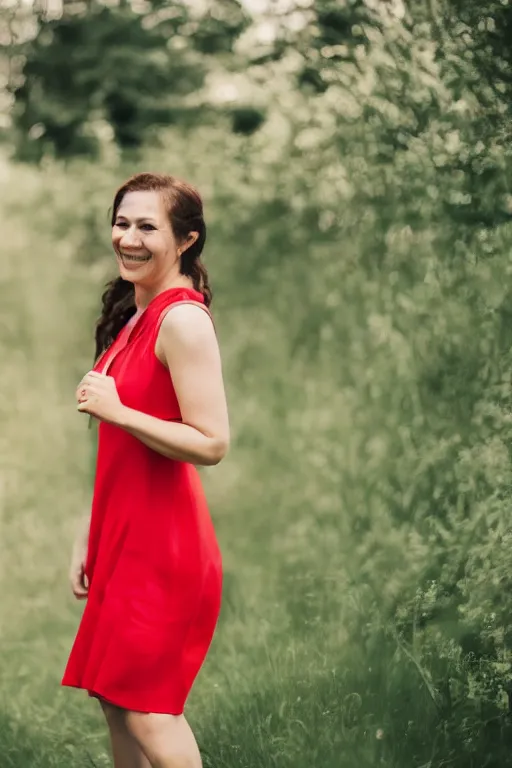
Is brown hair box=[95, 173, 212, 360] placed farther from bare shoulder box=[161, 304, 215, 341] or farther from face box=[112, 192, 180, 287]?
bare shoulder box=[161, 304, 215, 341]

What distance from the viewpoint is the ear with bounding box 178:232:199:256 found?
8.51 ft

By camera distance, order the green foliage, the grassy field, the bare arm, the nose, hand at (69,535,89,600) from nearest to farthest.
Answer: the bare arm < the nose < hand at (69,535,89,600) < the grassy field < the green foliage

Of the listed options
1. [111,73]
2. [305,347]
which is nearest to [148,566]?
[305,347]

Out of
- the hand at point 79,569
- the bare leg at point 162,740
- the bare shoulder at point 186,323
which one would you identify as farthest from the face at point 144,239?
the bare leg at point 162,740

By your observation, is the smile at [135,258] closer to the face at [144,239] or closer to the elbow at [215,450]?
the face at [144,239]

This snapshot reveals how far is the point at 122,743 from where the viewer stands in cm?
257

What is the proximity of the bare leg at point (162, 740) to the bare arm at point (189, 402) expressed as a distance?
56 cm

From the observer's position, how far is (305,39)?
4.60m

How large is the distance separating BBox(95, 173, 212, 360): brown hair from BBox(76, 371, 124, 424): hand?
35 cm

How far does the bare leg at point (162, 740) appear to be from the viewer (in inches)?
96.0

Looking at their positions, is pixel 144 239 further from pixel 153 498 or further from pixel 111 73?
pixel 111 73

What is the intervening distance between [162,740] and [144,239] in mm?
1077

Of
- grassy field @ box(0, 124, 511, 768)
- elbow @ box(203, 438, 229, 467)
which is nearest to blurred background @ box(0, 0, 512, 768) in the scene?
grassy field @ box(0, 124, 511, 768)

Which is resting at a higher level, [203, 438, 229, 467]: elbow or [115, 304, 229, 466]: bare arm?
[115, 304, 229, 466]: bare arm
